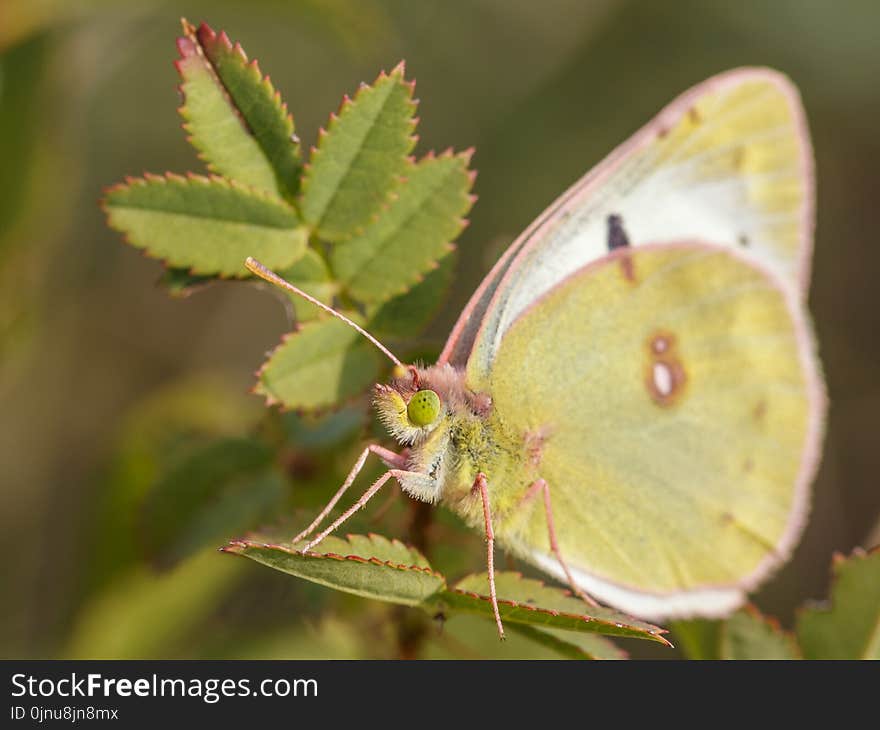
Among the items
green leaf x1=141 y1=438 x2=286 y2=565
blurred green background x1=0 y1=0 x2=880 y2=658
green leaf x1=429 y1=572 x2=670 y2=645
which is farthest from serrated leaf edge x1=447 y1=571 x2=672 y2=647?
green leaf x1=141 y1=438 x2=286 y2=565

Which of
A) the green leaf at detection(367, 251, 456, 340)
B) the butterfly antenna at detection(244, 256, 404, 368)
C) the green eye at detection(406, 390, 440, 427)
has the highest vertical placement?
the green leaf at detection(367, 251, 456, 340)

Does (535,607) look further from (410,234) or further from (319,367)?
(410,234)

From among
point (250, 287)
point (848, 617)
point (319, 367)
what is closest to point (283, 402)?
point (319, 367)

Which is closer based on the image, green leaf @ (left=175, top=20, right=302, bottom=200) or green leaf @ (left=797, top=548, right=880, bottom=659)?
green leaf @ (left=175, top=20, right=302, bottom=200)

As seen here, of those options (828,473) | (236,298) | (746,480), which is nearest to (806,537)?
(828,473)

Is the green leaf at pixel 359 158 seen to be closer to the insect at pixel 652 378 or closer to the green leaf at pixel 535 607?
the insect at pixel 652 378

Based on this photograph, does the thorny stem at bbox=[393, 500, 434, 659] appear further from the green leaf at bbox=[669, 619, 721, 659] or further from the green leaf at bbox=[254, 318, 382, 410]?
the green leaf at bbox=[669, 619, 721, 659]

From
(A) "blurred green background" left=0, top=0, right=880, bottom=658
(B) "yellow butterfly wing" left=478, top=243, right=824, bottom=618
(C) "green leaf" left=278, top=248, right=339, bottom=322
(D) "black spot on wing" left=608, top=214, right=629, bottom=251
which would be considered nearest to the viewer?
(C) "green leaf" left=278, top=248, right=339, bottom=322
